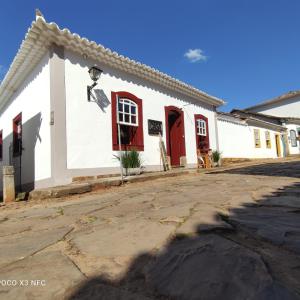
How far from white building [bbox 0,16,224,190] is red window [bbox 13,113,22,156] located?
0.03 m

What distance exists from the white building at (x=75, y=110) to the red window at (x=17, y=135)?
0.03 m

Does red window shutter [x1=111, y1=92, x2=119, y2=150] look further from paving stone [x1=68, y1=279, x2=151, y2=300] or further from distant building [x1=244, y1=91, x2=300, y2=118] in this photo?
distant building [x1=244, y1=91, x2=300, y2=118]

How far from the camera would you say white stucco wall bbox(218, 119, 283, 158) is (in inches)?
580

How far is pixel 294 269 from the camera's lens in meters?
1.38

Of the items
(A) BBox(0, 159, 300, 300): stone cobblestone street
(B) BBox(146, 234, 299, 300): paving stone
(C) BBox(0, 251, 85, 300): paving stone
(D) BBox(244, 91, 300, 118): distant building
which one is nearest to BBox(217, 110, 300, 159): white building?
(D) BBox(244, 91, 300, 118): distant building

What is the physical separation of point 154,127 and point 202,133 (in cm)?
350

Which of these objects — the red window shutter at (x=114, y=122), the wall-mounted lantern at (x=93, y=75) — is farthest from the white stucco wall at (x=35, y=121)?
the red window shutter at (x=114, y=122)

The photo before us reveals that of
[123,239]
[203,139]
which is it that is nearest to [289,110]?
[203,139]

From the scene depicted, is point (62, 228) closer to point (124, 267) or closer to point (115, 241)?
point (115, 241)

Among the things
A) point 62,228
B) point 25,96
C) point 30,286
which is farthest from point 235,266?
point 25,96

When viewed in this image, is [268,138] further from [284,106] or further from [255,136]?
[284,106]

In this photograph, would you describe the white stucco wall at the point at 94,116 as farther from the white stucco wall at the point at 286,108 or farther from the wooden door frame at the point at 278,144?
the white stucco wall at the point at 286,108

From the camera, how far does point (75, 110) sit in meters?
7.16

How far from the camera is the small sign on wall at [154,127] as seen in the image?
9.40 meters
